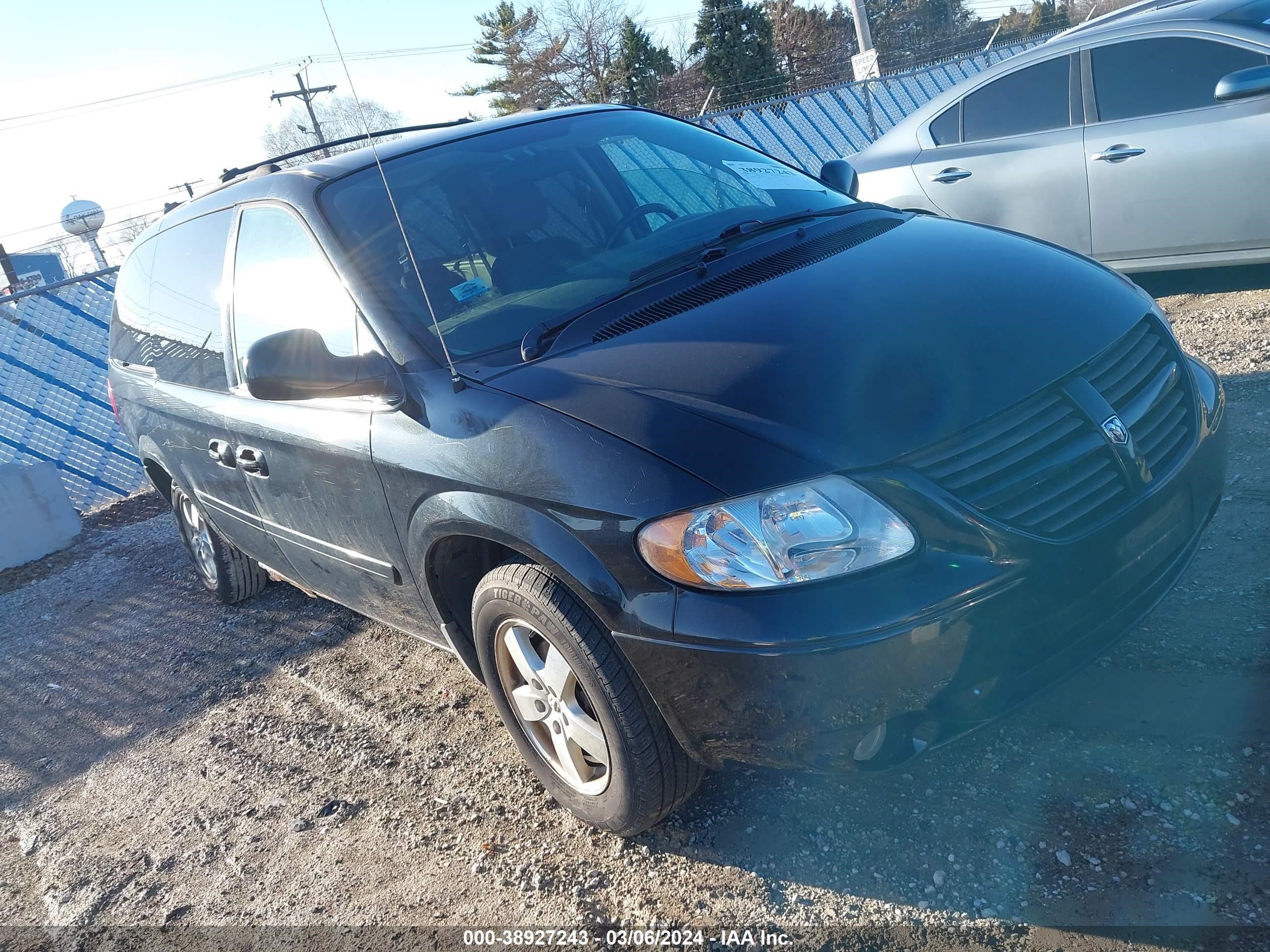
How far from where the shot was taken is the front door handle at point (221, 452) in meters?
3.57

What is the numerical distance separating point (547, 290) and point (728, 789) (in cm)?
155

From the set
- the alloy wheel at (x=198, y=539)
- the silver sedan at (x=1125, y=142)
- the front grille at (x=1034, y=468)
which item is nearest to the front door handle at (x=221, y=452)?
the alloy wheel at (x=198, y=539)

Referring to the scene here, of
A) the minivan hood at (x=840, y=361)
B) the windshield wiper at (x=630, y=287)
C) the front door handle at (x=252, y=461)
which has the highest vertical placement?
the windshield wiper at (x=630, y=287)

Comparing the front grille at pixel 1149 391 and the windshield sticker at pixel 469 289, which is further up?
the windshield sticker at pixel 469 289

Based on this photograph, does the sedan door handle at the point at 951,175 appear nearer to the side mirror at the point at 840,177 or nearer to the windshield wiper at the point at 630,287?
the side mirror at the point at 840,177

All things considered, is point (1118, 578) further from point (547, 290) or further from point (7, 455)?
point (7, 455)

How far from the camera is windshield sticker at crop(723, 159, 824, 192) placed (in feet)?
11.4

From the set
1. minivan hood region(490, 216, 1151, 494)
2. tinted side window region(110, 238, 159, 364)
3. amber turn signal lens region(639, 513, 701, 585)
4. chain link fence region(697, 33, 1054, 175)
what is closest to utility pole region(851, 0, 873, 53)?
chain link fence region(697, 33, 1054, 175)

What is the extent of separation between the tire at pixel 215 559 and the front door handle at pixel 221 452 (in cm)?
99

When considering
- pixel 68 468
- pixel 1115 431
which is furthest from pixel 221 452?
pixel 68 468

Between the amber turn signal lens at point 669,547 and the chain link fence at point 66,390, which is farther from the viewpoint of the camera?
the chain link fence at point 66,390

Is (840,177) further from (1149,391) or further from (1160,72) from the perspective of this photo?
(1160,72)

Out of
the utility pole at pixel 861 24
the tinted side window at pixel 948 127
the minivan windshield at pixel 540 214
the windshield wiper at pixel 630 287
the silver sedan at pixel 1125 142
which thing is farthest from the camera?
the utility pole at pixel 861 24

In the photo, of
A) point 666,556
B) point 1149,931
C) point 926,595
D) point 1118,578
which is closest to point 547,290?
point 666,556
